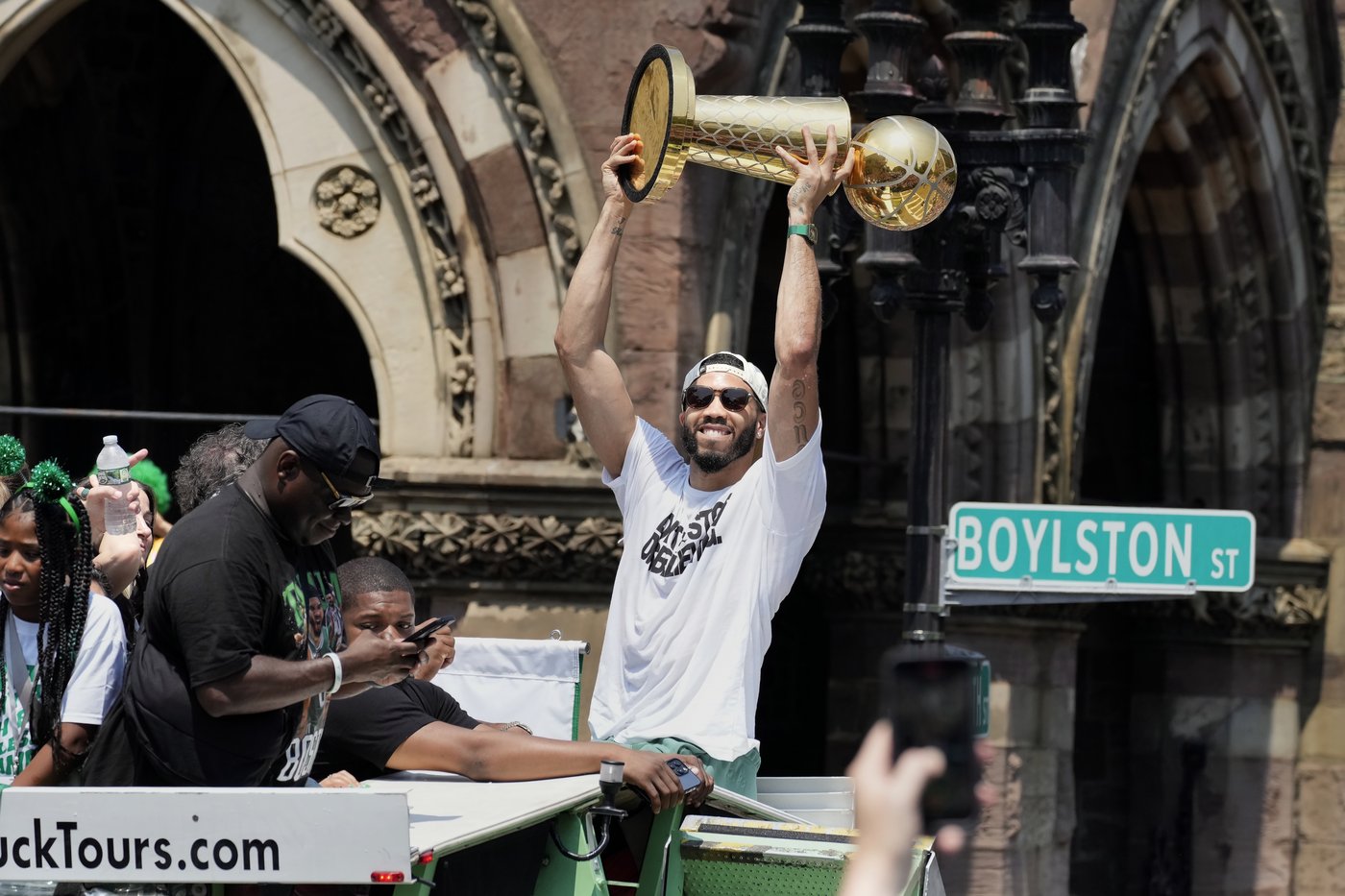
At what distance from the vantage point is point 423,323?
9602mm

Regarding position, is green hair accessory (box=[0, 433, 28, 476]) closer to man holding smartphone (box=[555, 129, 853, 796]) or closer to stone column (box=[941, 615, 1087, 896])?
man holding smartphone (box=[555, 129, 853, 796])

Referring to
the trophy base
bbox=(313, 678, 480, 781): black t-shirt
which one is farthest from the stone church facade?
bbox=(313, 678, 480, 781): black t-shirt

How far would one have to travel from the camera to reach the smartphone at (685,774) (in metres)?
5.14

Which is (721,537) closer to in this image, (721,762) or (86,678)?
(721,762)

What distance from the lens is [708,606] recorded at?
5648 mm

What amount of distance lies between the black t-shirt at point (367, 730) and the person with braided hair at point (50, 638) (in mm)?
524

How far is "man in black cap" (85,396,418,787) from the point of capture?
4.58m

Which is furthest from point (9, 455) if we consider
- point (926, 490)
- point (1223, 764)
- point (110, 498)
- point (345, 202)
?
point (1223, 764)

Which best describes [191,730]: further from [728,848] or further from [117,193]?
[117,193]

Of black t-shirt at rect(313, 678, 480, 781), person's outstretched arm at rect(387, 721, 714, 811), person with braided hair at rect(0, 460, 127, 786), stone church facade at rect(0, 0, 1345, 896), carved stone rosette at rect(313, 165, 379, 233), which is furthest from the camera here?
carved stone rosette at rect(313, 165, 379, 233)

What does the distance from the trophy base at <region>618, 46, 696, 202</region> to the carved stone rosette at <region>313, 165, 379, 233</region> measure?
3545 millimetres

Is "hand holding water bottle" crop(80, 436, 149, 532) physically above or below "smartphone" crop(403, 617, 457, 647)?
above

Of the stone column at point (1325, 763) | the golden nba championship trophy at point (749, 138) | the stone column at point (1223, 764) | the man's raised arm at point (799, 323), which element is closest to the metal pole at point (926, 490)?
the golden nba championship trophy at point (749, 138)

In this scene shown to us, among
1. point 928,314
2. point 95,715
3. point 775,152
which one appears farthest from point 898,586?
point 95,715
